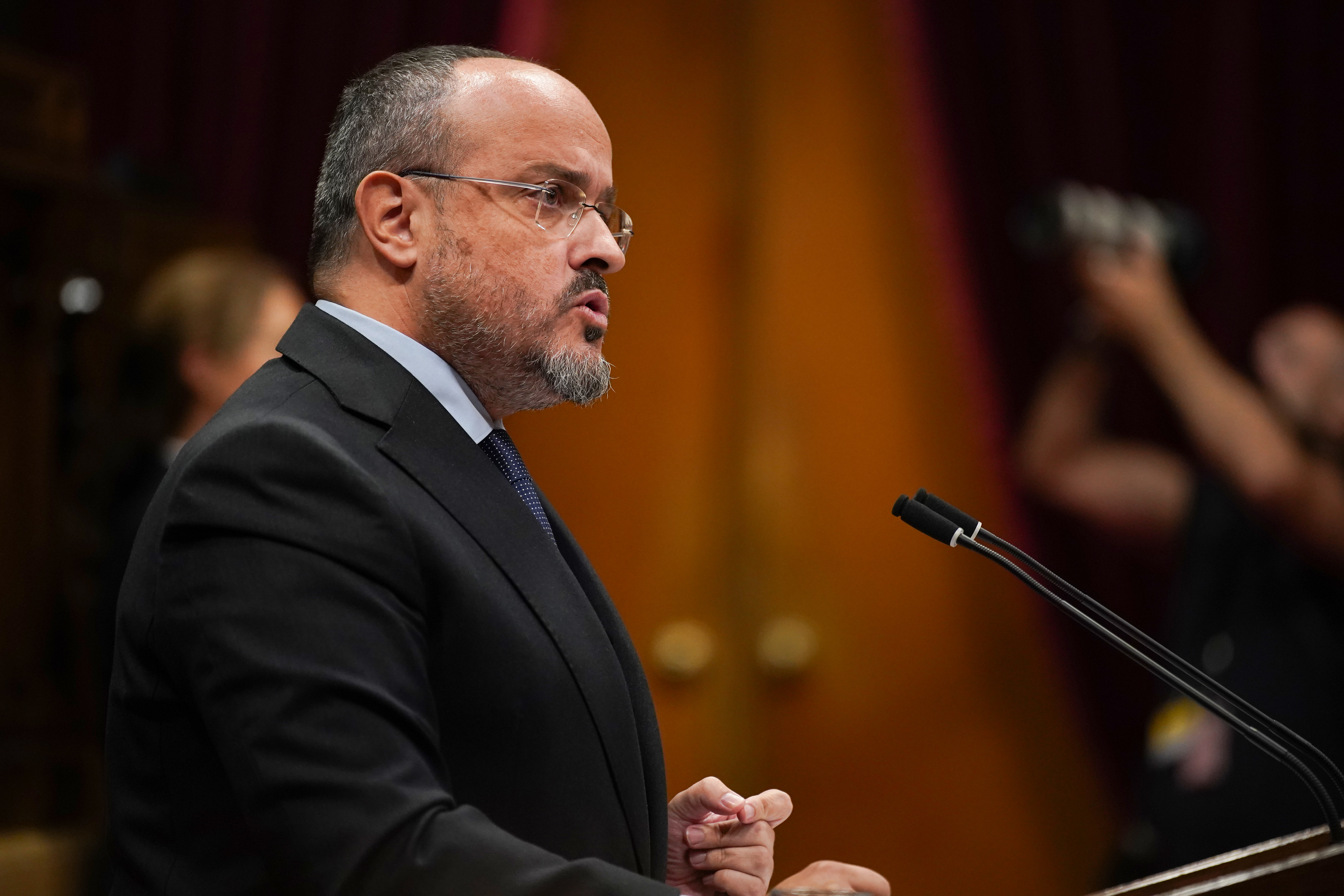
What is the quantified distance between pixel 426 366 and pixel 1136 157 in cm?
243

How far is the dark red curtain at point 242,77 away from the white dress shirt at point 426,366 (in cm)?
232

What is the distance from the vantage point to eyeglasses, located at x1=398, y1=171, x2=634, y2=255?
122 cm

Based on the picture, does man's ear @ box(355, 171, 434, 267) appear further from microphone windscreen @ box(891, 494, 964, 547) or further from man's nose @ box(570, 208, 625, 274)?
microphone windscreen @ box(891, 494, 964, 547)

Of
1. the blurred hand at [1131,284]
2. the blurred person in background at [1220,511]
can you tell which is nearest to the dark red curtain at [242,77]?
the blurred hand at [1131,284]

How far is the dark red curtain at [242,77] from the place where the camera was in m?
3.42

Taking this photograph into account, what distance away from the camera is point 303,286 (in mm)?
3447

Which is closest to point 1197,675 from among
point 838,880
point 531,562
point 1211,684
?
point 1211,684

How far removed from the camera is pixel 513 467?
4.05ft

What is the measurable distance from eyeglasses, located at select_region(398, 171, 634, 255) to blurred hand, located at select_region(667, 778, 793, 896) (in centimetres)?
53

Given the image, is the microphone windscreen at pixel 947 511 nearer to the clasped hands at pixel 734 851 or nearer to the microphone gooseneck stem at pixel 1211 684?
the microphone gooseneck stem at pixel 1211 684

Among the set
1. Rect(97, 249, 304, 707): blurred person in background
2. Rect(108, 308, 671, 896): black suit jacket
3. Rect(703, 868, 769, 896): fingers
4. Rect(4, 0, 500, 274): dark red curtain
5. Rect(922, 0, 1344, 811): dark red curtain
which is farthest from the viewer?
Rect(4, 0, 500, 274): dark red curtain

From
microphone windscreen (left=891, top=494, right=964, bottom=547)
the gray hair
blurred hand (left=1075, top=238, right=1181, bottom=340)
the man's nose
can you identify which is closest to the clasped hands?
microphone windscreen (left=891, top=494, right=964, bottom=547)

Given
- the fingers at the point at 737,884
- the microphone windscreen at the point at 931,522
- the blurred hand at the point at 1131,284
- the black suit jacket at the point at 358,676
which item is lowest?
the fingers at the point at 737,884

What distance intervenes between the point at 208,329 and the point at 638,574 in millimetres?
1273
